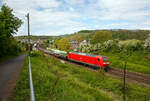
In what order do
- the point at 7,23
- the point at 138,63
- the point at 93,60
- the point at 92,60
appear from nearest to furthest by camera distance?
the point at 7,23 < the point at 93,60 < the point at 92,60 < the point at 138,63

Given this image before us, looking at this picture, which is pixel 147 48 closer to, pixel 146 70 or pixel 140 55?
pixel 140 55

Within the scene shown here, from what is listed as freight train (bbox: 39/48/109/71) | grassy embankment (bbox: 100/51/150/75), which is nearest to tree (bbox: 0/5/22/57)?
freight train (bbox: 39/48/109/71)

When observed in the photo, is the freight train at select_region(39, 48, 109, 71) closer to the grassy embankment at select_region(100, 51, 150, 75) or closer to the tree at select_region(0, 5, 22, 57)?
the grassy embankment at select_region(100, 51, 150, 75)

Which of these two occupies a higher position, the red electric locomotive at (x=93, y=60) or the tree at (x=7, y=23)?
the tree at (x=7, y=23)

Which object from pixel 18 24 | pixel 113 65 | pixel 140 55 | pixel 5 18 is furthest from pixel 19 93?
pixel 140 55

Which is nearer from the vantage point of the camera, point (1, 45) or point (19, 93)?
point (19, 93)

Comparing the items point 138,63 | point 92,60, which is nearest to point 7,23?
point 92,60

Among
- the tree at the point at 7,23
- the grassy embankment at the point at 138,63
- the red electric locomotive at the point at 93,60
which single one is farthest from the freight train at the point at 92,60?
the tree at the point at 7,23

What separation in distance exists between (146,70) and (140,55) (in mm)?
9828

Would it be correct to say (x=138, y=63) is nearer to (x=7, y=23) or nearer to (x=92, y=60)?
(x=92, y=60)

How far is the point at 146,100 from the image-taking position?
9.51m

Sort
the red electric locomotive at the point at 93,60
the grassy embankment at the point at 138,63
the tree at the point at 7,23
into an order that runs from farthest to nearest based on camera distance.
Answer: the grassy embankment at the point at 138,63, the red electric locomotive at the point at 93,60, the tree at the point at 7,23

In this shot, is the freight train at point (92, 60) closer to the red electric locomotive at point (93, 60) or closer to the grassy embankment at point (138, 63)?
the red electric locomotive at point (93, 60)

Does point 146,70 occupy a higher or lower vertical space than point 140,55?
lower
